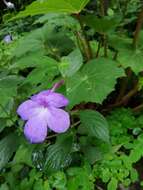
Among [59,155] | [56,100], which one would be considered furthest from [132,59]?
[56,100]

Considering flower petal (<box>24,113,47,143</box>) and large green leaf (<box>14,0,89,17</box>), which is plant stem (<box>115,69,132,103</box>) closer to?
large green leaf (<box>14,0,89,17</box>)

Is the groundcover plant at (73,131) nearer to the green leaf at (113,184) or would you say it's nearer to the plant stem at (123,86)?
the green leaf at (113,184)

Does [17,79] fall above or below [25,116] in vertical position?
below

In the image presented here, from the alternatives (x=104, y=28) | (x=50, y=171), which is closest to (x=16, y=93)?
(x=50, y=171)

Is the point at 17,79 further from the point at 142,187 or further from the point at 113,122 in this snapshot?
the point at 142,187

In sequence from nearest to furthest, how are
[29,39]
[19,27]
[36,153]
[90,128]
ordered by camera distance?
[90,128]
[36,153]
[29,39]
[19,27]

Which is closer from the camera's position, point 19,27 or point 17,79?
point 17,79

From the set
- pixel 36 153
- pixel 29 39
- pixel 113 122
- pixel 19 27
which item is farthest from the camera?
pixel 19 27

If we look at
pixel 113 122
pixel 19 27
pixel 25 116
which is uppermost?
pixel 25 116
